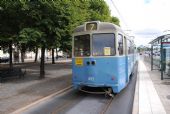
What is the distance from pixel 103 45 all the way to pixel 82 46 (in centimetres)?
99

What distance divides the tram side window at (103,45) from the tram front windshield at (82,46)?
0.30 metres

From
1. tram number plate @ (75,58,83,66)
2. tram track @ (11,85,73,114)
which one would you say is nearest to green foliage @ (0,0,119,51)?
tram track @ (11,85,73,114)

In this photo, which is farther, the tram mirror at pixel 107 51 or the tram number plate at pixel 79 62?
the tram number plate at pixel 79 62

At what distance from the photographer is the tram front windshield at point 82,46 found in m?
12.5

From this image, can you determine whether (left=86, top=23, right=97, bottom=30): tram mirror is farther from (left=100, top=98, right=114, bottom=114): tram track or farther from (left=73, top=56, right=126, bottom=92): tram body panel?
(left=100, top=98, right=114, bottom=114): tram track

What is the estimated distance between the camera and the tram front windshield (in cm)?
1249

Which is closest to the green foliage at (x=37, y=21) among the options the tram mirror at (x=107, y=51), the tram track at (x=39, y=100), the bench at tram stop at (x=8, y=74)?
the bench at tram stop at (x=8, y=74)

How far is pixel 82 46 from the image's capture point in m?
12.7

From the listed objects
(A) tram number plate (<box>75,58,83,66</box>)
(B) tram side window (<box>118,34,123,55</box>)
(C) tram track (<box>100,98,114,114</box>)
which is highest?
(B) tram side window (<box>118,34,123,55</box>)

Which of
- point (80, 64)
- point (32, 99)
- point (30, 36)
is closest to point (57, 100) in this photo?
point (32, 99)

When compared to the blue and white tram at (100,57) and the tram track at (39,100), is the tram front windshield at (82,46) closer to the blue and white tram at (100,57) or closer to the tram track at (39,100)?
the blue and white tram at (100,57)

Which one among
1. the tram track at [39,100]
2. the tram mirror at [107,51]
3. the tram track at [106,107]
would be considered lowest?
the tram track at [106,107]

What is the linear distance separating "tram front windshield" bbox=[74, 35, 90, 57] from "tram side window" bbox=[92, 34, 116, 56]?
30 cm

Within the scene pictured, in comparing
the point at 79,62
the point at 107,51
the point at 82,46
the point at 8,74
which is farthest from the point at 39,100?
the point at 8,74
